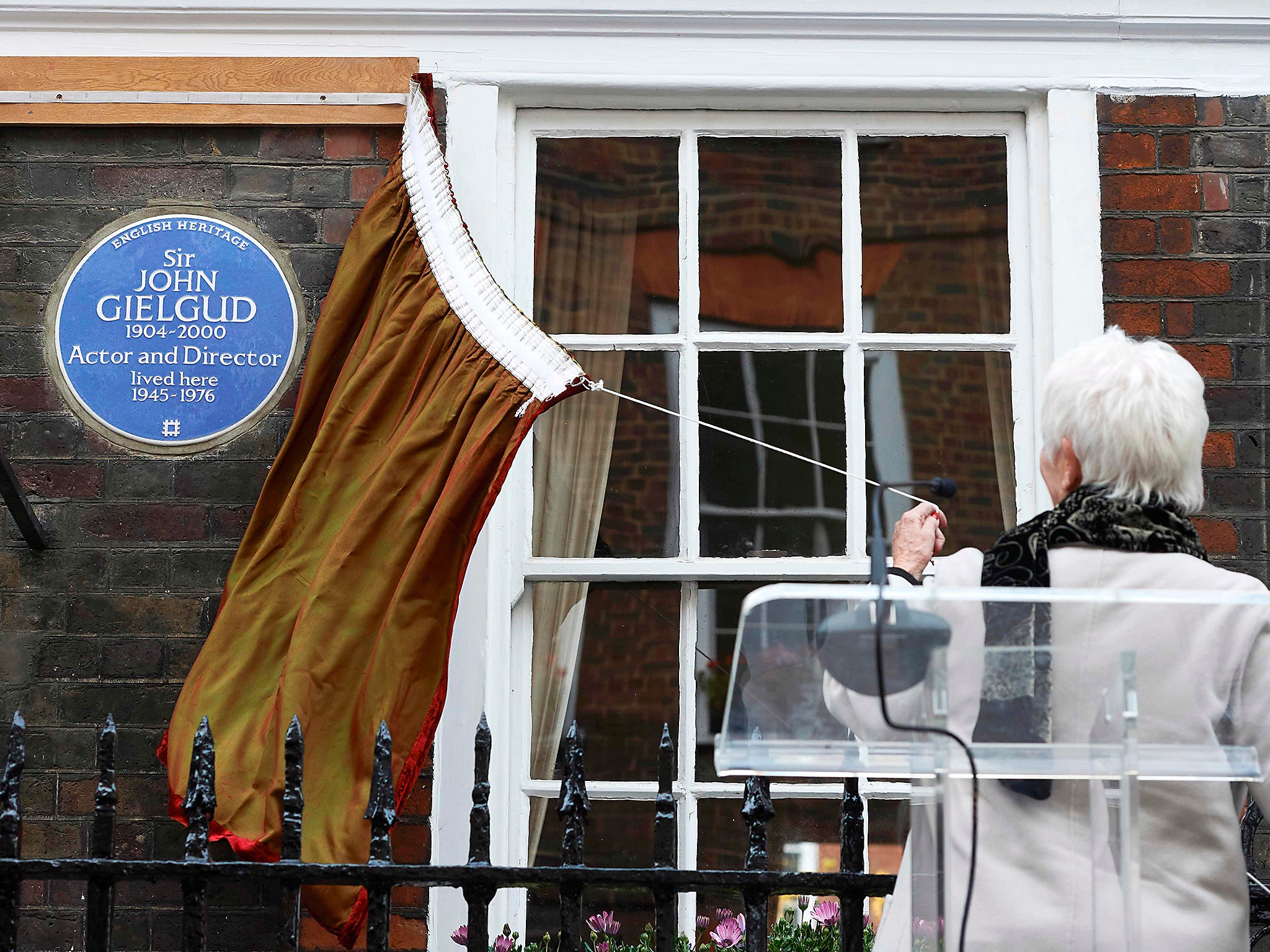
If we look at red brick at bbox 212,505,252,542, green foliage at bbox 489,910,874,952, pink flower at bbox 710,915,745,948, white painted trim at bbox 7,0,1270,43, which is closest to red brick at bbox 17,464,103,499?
red brick at bbox 212,505,252,542

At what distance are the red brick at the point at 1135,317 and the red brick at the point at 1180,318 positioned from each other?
0.03 metres

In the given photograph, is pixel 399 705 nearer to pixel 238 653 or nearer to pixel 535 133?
pixel 238 653

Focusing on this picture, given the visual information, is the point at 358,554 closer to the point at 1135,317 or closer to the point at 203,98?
the point at 203,98

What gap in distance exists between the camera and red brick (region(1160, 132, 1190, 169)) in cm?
388

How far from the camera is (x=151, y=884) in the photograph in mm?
3602

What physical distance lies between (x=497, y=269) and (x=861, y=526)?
115 cm

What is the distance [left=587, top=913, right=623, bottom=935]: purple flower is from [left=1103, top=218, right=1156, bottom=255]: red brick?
2.09 m

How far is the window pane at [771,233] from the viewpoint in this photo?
155 inches

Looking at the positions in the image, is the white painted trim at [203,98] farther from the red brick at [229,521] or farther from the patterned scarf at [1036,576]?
the patterned scarf at [1036,576]

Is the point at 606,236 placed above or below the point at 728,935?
above

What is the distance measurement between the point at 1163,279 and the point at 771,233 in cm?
102

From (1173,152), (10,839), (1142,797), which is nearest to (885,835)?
(1142,797)

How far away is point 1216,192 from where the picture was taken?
3873 mm

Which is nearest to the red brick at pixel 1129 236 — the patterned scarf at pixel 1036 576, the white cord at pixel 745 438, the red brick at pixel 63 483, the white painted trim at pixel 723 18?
the white painted trim at pixel 723 18
